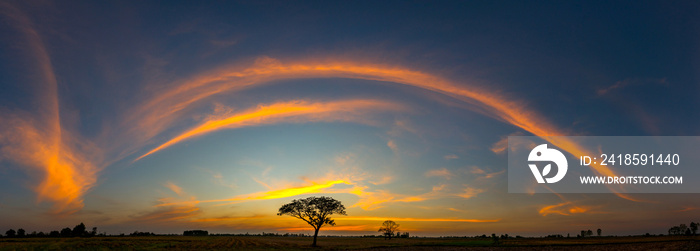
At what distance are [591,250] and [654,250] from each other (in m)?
A: 10.9

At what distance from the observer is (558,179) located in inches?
2817

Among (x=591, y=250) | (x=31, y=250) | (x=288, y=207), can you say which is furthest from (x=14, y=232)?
(x=591, y=250)

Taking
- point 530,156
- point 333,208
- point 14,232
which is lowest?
point 14,232

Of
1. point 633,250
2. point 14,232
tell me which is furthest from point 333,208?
point 14,232

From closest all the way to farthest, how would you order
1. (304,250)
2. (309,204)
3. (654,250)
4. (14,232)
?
(654,250) → (304,250) → (309,204) → (14,232)

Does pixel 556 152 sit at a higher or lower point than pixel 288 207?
higher

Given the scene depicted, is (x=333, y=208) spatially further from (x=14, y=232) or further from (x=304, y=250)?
(x=14, y=232)

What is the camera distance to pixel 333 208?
90.0 m

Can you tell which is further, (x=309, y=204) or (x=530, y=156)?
(x=309, y=204)

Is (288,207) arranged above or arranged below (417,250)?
above

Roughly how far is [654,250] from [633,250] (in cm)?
279

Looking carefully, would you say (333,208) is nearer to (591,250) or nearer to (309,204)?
(309,204)

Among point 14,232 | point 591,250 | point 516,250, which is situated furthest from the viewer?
point 14,232

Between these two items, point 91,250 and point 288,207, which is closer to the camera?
point 91,250
